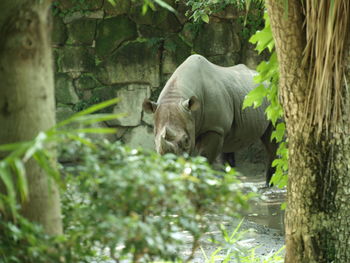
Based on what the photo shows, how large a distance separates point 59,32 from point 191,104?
4837 mm

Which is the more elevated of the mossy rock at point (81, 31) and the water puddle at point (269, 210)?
the mossy rock at point (81, 31)

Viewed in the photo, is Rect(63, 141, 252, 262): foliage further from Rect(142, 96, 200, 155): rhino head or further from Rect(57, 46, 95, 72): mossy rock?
Rect(57, 46, 95, 72): mossy rock

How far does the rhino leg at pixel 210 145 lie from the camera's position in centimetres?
820

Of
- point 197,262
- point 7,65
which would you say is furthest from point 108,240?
point 197,262

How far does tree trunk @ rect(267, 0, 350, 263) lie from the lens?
143 inches

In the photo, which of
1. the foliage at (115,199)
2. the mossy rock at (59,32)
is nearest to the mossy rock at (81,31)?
the mossy rock at (59,32)

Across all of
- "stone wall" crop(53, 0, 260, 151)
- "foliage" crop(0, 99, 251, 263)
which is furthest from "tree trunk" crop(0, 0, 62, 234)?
"stone wall" crop(53, 0, 260, 151)

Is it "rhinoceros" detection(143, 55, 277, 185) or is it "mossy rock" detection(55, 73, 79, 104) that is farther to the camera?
"mossy rock" detection(55, 73, 79, 104)

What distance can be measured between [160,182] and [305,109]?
180 centimetres

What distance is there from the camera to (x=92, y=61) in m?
11.7

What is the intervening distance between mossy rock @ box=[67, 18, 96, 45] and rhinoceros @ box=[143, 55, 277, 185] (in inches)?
127

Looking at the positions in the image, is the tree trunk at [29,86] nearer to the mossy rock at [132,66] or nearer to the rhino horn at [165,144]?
the rhino horn at [165,144]

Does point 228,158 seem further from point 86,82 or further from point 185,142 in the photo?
point 185,142

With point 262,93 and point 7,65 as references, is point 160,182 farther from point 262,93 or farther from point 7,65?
point 262,93
